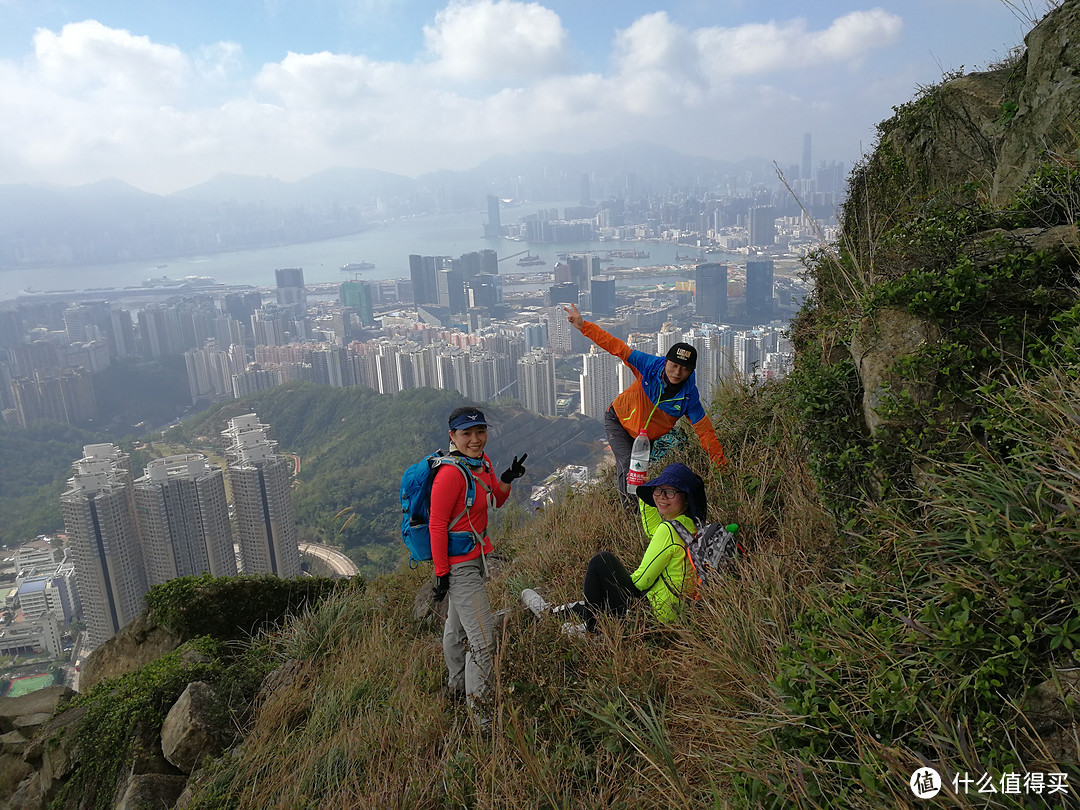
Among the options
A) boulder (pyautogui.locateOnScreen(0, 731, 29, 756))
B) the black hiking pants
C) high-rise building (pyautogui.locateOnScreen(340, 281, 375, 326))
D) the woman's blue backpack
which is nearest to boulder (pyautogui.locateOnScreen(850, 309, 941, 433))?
the black hiking pants

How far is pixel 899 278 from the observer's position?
2.97 metres

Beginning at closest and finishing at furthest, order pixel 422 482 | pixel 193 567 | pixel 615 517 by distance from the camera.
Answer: pixel 422 482, pixel 615 517, pixel 193 567

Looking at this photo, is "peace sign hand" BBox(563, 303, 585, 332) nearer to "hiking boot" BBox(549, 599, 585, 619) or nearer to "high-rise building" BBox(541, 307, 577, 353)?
"hiking boot" BBox(549, 599, 585, 619)

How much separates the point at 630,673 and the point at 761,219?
683 inches

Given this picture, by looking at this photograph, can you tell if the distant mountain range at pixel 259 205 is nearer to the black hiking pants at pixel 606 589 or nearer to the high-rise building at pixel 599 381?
the high-rise building at pixel 599 381

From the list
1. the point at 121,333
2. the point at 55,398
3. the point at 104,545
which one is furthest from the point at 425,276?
the point at 104,545

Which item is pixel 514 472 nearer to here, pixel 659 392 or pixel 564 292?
pixel 659 392

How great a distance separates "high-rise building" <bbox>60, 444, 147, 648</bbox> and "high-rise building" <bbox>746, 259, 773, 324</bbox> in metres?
21.0

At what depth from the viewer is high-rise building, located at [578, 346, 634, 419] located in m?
20.5

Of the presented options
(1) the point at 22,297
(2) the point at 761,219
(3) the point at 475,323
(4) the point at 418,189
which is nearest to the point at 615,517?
(2) the point at 761,219

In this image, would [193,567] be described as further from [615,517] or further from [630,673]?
[630,673]

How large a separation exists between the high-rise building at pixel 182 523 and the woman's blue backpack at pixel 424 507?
2109 cm

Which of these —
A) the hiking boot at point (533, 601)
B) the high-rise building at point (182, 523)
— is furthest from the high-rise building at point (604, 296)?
the hiking boot at point (533, 601)

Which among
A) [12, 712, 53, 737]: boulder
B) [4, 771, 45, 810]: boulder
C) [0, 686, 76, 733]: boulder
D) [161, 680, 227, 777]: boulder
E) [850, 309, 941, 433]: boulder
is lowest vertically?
[0, 686, 76, 733]: boulder
